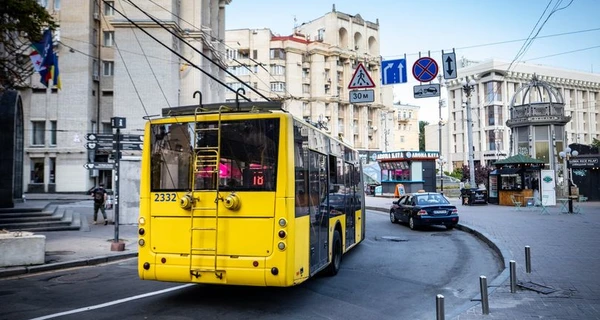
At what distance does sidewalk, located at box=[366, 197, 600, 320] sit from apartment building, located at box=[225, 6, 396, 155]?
59879 mm

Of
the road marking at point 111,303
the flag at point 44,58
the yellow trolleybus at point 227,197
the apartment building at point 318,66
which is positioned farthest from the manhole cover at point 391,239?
the apartment building at point 318,66

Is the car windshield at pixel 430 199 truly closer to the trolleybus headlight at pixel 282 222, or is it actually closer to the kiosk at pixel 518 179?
the kiosk at pixel 518 179

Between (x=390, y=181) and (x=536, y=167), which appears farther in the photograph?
(x=390, y=181)

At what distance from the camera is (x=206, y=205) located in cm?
739

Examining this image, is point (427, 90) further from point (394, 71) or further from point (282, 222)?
point (282, 222)

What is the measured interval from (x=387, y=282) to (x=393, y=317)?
2507 millimetres

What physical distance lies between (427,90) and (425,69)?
717 millimetres

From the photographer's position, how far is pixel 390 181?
156 feet

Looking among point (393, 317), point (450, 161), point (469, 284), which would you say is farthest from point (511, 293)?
point (450, 161)

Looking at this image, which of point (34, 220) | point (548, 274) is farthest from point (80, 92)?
point (548, 274)

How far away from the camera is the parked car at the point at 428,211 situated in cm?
1870

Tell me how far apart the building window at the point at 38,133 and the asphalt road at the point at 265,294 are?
4088 centimetres

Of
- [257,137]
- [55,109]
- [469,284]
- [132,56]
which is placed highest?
[132,56]

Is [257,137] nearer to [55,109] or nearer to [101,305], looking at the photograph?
[101,305]
